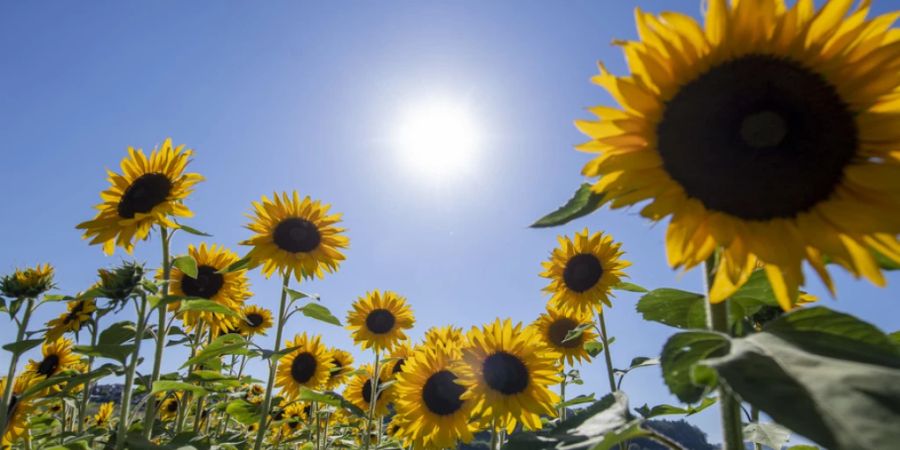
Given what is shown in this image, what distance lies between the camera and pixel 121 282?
4.46 m

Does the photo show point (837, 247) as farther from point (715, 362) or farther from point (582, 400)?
point (582, 400)

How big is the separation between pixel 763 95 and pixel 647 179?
1.44 ft

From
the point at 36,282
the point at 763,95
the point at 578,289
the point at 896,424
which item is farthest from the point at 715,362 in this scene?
the point at 36,282

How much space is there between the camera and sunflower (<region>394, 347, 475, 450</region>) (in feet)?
16.9

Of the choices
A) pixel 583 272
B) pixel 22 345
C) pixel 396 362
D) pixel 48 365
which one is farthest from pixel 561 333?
pixel 48 365

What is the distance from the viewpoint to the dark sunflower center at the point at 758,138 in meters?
1.55

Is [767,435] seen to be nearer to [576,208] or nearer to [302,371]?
[576,208]

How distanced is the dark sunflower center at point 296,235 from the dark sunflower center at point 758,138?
19.0 ft

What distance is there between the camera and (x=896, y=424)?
0.79 metres

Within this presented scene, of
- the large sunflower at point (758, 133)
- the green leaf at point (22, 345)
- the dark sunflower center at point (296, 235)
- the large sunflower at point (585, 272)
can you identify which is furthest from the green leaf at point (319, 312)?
the large sunflower at point (758, 133)

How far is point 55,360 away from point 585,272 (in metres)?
9.91

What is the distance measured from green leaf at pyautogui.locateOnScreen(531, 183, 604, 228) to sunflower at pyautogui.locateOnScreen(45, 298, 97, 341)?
26.4ft

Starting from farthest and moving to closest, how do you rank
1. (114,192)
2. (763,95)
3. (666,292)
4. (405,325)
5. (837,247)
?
(405,325) → (114,192) → (666,292) → (763,95) → (837,247)

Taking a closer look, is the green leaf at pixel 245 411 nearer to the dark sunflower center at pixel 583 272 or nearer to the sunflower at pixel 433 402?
the sunflower at pixel 433 402
